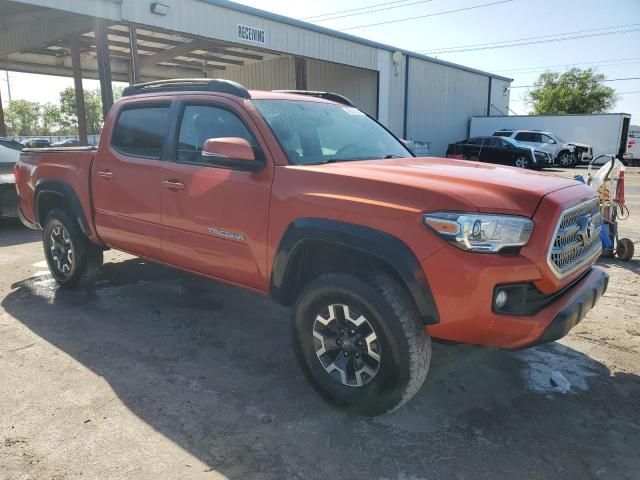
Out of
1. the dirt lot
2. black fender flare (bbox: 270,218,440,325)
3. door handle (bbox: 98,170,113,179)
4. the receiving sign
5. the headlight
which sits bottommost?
the dirt lot

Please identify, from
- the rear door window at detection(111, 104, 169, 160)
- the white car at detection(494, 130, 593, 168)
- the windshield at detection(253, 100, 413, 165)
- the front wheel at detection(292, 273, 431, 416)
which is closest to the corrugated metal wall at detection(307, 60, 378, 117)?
the white car at detection(494, 130, 593, 168)

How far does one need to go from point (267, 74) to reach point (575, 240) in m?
22.9

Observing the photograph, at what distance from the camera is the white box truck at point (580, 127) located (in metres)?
27.2

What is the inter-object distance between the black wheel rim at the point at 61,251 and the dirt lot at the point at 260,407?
0.56m

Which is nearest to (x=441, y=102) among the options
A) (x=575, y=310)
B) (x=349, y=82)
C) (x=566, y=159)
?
(x=349, y=82)

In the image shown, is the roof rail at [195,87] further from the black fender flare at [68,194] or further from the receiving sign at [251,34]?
the receiving sign at [251,34]

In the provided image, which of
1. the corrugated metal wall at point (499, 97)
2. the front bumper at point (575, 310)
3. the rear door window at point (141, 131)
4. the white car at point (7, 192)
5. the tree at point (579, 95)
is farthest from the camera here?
the tree at point (579, 95)

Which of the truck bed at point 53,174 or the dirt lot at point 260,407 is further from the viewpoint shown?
the truck bed at point 53,174

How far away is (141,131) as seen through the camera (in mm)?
4262

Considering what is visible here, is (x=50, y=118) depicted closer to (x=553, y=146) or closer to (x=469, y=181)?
(x=553, y=146)

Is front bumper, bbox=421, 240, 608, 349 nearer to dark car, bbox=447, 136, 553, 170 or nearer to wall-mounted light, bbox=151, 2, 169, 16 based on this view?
wall-mounted light, bbox=151, 2, 169, 16

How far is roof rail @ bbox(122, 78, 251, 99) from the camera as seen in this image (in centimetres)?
362

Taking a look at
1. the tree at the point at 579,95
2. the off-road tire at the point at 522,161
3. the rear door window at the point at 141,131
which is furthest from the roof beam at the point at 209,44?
the tree at the point at 579,95

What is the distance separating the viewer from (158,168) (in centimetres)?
393
